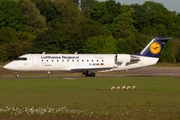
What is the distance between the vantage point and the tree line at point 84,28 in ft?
322

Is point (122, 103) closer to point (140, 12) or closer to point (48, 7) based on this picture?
point (140, 12)

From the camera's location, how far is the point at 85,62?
45.1 metres

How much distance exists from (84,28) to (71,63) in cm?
6403

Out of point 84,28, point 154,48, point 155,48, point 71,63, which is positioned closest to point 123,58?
point 154,48

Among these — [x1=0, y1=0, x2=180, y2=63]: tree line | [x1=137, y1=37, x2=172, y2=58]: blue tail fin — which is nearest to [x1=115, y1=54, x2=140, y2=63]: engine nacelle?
[x1=137, y1=37, x2=172, y2=58]: blue tail fin

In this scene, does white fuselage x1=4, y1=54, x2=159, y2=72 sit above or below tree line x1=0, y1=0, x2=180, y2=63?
below

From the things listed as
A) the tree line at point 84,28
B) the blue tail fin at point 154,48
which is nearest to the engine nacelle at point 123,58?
the blue tail fin at point 154,48

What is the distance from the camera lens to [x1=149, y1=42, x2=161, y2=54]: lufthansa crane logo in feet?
155

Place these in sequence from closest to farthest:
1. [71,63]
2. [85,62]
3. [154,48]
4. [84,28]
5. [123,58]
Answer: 1. [71,63]
2. [85,62]
3. [123,58]
4. [154,48]
5. [84,28]

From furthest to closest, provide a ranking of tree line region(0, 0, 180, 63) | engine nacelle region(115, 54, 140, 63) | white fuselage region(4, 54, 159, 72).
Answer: tree line region(0, 0, 180, 63) < engine nacelle region(115, 54, 140, 63) < white fuselage region(4, 54, 159, 72)

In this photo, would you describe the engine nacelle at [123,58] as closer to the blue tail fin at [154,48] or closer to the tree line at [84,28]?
the blue tail fin at [154,48]

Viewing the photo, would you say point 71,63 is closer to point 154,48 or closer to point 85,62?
point 85,62

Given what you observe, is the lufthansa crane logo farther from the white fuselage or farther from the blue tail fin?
the white fuselage

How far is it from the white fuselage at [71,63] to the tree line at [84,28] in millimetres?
43649
